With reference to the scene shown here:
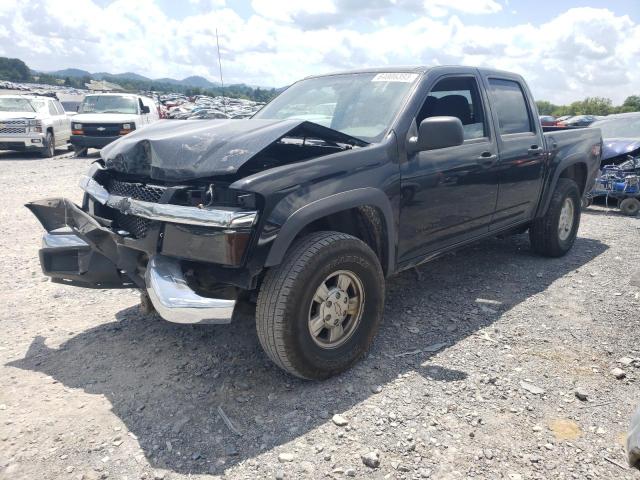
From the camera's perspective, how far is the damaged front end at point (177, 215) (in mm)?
2756

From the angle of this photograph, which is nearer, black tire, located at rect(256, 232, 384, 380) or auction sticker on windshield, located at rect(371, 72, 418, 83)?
black tire, located at rect(256, 232, 384, 380)

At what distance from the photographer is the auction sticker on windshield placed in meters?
3.96

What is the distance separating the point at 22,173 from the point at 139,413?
1055 cm

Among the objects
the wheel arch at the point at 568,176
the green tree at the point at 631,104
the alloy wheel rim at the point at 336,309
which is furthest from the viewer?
the green tree at the point at 631,104

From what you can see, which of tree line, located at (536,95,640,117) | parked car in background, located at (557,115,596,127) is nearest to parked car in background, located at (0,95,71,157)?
parked car in background, located at (557,115,596,127)

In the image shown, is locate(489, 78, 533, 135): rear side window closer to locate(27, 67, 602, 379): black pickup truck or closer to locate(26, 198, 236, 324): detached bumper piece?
locate(27, 67, 602, 379): black pickup truck

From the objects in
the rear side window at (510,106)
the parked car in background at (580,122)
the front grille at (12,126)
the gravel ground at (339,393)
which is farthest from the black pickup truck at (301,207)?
the front grille at (12,126)

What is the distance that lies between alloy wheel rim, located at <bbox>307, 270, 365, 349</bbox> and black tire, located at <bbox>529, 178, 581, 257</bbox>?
3.09m

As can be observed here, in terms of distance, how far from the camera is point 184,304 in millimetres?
A: 2689

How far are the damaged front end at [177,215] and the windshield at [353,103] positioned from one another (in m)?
0.38

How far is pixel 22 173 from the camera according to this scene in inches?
458

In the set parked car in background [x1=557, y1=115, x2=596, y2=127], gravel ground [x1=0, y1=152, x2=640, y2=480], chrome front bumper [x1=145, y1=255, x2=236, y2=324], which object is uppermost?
parked car in background [x1=557, y1=115, x2=596, y2=127]

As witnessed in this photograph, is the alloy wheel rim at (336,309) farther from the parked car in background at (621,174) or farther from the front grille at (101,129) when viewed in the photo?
the front grille at (101,129)

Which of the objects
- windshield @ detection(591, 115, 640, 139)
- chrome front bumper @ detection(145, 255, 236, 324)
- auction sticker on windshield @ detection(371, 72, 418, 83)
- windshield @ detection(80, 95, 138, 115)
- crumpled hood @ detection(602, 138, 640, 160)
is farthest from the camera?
windshield @ detection(80, 95, 138, 115)
